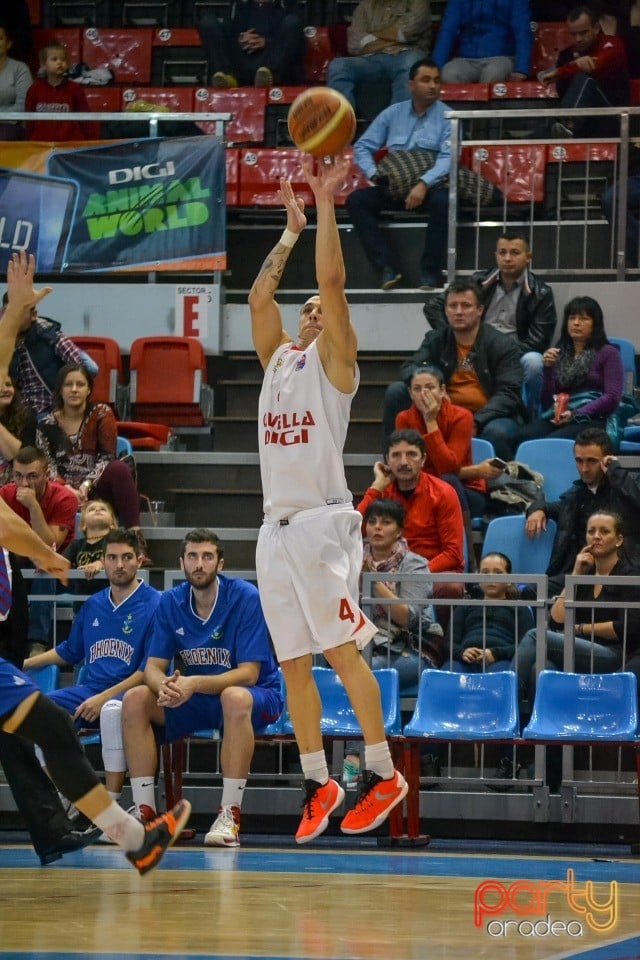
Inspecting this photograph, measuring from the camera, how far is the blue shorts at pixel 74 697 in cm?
882

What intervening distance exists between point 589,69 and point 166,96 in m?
4.29

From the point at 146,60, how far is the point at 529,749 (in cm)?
954

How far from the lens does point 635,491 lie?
31.3ft

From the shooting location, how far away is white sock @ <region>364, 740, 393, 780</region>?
20.3 feet

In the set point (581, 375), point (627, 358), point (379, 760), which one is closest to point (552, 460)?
point (581, 375)

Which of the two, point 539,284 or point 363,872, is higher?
point 539,284

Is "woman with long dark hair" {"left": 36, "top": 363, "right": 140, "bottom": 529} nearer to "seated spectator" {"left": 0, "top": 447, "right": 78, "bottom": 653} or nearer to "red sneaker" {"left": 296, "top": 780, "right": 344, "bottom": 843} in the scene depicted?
"seated spectator" {"left": 0, "top": 447, "right": 78, "bottom": 653}

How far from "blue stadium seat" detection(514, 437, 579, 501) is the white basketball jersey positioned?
427 centimetres

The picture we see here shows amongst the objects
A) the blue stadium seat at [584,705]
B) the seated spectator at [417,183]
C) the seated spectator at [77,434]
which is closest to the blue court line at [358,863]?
the blue stadium seat at [584,705]

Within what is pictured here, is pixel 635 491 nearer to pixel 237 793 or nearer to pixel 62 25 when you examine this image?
pixel 237 793

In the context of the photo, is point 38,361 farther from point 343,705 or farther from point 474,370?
point 343,705

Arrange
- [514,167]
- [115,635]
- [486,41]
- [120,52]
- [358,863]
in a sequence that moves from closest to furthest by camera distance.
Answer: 1. [358,863]
2. [115,635]
3. [514,167]
4. [486,41]
5. [120,52]

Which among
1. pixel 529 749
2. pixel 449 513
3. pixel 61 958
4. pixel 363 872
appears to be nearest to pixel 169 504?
pixel 449 513

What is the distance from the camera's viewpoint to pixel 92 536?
9.78 metres
